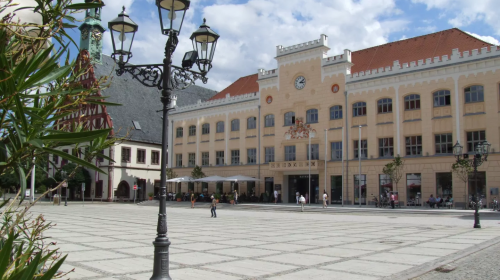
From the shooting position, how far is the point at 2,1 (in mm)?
2301

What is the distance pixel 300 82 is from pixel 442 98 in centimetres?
1419

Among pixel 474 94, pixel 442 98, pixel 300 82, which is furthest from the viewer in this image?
pixel 300 82

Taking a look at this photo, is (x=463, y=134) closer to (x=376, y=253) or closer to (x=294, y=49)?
(x=294, y=49)

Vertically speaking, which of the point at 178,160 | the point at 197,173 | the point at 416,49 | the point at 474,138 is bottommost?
the point at 197,173

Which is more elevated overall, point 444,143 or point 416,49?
point 416,49

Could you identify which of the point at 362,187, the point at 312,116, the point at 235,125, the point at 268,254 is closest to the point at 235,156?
the point at 235,125

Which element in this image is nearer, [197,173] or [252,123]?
[252,123]

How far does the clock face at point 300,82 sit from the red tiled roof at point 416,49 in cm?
520

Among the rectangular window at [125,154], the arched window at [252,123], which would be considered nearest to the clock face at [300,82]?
the arched window at [252,123]

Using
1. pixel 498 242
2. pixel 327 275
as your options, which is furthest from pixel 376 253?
pixel 498 242

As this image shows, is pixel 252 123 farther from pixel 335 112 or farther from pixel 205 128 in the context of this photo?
pixel 335 112

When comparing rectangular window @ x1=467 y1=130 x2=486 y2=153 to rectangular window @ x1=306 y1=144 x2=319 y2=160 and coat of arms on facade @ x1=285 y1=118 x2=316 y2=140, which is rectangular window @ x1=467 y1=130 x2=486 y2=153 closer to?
rectangular window @ x1=306 y1=144 x2=319 y2=160

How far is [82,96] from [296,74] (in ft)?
145

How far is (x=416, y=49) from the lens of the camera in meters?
42.4
